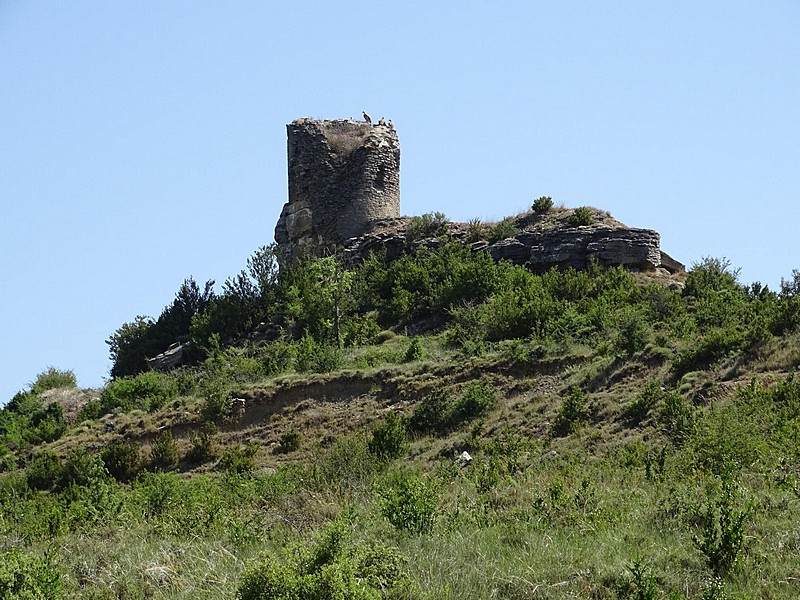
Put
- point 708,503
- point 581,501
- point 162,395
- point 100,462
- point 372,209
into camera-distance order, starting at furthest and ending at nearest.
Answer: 1. point 372,209
2. point 162,395
3. point 100,462
4. point 581,501
5. point 708,503

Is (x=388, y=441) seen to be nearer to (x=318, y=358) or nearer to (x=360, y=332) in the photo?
(x=318, y=358)

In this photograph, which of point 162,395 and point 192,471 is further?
point 162,395

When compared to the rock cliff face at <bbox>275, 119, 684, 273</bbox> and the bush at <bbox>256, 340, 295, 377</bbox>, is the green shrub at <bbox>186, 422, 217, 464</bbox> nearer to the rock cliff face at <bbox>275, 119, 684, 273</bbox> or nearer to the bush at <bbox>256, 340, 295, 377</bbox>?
the bush at <bbox>256, 340, 295, 377</bbox>

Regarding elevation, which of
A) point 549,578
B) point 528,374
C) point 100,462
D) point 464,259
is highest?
point 464,259

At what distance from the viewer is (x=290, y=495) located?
12555 millimetres

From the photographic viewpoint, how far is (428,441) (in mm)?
17141

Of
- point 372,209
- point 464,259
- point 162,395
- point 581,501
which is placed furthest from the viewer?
point 372,209

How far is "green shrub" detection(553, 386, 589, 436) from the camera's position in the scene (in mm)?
16031

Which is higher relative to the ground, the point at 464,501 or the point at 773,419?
the point at 773,419

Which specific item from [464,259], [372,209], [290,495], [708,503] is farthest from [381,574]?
[372,209]

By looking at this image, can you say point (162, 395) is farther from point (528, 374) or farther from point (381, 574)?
point (381, 574)

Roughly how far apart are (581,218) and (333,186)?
6.98 metres

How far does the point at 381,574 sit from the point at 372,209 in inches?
894

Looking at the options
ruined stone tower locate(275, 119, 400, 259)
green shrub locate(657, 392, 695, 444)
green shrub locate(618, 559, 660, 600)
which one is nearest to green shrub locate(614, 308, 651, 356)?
green shrub locate(657, 392, 695, 444)
